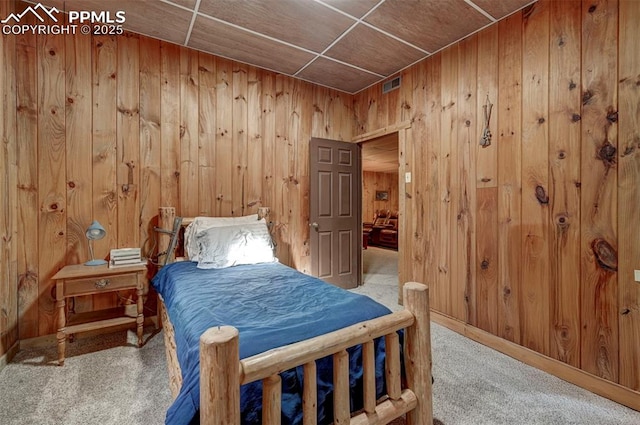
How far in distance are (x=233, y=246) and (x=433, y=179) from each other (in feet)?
6.87

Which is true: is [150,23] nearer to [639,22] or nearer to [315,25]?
[315,25]

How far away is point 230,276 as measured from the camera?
212 centimetres

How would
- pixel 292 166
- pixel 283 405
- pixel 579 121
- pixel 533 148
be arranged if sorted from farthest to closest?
pixel 292 166
pixel 533 148
pixel 579 121
pixel 283 405

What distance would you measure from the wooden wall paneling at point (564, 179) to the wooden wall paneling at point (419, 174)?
1.07 metres

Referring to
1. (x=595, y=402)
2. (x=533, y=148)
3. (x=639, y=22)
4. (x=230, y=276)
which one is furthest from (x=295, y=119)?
(x=595, y=402)

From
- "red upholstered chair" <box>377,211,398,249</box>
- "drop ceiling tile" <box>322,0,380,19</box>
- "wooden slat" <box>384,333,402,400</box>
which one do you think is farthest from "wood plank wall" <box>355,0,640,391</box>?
"red upholstered chair" <box>377,211,398,249</box>

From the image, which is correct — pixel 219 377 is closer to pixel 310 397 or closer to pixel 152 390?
pixel 310 397

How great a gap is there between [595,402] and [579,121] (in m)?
1.77

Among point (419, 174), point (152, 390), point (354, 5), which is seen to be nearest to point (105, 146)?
point (152, 390)

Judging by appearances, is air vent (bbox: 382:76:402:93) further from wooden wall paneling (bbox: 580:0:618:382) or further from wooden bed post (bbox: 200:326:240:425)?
wooden bed post (bbox: 200:326:240:425)

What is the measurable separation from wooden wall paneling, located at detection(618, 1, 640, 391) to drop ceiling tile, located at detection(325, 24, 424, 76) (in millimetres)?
1556

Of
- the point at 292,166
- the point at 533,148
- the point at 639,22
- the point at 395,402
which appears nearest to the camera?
the point at 395,402

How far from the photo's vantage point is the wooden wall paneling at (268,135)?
10.7 feet

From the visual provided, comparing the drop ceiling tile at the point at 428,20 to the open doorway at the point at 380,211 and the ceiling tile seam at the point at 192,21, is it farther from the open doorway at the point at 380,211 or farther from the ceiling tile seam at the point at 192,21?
the ceiling tile seam at the point at 192,21
